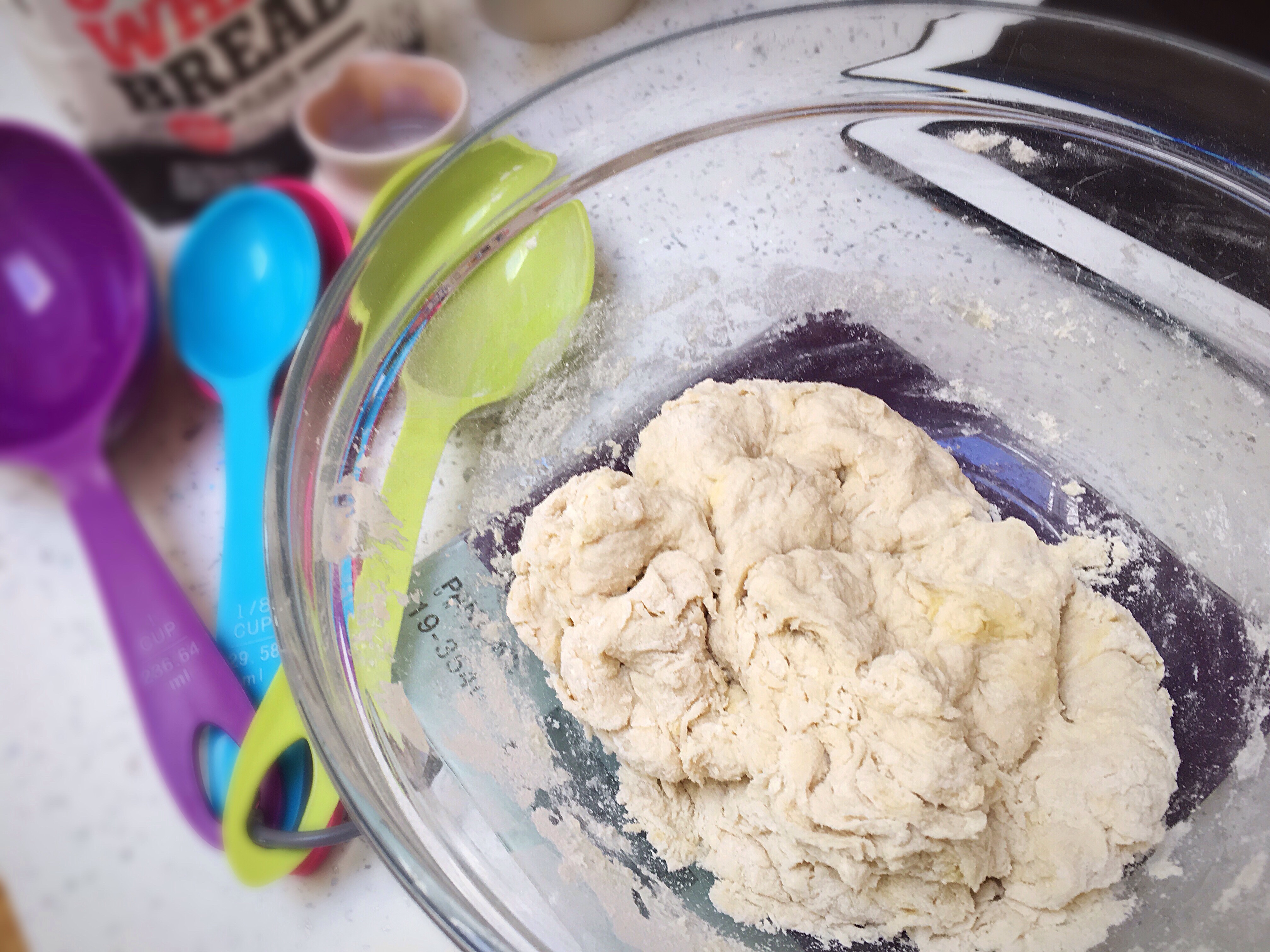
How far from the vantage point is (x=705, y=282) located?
48.6 inches

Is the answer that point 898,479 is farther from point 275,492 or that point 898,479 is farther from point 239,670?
point 239,670

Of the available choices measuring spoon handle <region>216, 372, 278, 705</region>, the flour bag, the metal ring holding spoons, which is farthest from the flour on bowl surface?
the flour bag

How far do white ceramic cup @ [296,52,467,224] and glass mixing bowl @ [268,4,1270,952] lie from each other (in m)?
0.36

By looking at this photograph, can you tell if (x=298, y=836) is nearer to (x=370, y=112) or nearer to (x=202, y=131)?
(x=202, y=131)

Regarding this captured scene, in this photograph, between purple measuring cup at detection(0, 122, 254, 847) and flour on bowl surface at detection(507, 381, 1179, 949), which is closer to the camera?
flour on bowl surface at detection(507, 381, 1179, 949)

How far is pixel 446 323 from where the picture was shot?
3.76 feet

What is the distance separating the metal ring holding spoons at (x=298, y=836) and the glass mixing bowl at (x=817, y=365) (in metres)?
0.12

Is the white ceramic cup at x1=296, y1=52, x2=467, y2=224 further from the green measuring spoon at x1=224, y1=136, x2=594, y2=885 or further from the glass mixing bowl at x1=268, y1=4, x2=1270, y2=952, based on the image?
the glass mixing bowl at x1=268, y1=4, x2=1270, y2=952

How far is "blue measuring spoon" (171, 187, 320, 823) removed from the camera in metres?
1.27

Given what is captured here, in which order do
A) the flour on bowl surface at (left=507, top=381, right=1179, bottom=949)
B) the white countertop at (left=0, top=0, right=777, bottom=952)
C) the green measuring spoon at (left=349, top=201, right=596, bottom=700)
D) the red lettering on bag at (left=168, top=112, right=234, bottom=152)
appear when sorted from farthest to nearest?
the red lettering on bag at (left=168, top=112, right=234, bottom=152) < the white countertop at (left=0, top=0, right=777, bottom=952) < the green measuring spoon at (left=349, top=201, right=596, bottom=700) < the flour on bowl surface at (left=507, top=381, right=1179, bottom=949)

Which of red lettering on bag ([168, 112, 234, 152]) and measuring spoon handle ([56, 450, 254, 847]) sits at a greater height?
red lettering on bag ([168, 112, 234, 152])

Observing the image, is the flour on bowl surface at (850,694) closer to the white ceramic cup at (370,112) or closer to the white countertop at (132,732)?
the white countertop at (132,732)

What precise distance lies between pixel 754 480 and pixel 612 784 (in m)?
0.45

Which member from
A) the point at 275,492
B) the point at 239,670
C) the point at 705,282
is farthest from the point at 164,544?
the point at 705,282
